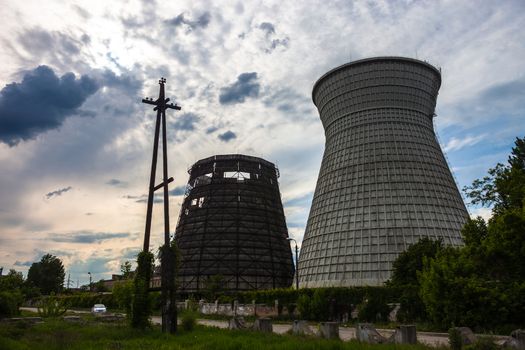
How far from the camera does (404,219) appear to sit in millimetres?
41250

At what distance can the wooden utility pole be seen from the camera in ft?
61.5

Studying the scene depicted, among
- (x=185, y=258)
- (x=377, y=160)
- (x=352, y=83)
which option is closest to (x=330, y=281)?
(x=377, y=160)

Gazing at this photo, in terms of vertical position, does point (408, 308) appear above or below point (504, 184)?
below

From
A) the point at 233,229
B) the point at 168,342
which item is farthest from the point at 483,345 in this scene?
the point at 233,229

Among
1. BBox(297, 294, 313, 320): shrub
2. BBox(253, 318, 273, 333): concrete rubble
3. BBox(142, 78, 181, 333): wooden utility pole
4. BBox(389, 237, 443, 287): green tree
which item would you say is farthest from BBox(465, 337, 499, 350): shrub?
BBox(389, 237, 443, 287): green tree

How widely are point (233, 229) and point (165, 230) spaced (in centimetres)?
4989

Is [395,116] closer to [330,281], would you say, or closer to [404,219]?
[404,219]

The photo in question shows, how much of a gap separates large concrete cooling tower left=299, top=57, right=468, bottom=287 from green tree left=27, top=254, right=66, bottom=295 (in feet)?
218

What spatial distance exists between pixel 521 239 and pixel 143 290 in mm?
17831

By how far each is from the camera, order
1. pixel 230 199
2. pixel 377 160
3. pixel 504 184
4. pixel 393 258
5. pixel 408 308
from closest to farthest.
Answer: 1. pixel 504 184
2. pixel 408 308
3. pixel 393 258
4. pixel 377 160
5. pixel 230 199

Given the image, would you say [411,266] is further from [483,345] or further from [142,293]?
[483,345]

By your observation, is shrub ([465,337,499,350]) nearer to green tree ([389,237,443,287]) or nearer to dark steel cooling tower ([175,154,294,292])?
green tree ([389,237,443,287])

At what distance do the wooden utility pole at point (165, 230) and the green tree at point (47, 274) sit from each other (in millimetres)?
80024

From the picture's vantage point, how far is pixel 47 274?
297 feet
